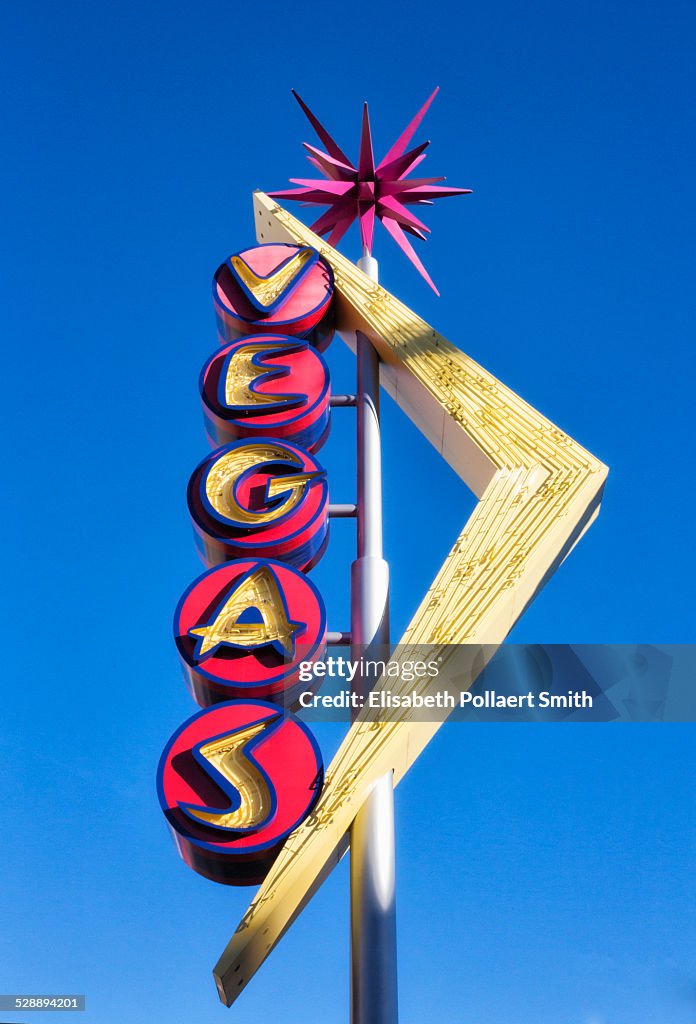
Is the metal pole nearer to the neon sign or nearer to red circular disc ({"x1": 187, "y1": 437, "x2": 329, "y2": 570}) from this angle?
the neon sign

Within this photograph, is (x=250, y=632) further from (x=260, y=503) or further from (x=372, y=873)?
(x=372, y=873)

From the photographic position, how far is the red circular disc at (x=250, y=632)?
860cm

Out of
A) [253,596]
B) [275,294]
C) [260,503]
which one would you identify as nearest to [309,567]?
[260,503]

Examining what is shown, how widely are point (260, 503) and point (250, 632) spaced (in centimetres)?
163

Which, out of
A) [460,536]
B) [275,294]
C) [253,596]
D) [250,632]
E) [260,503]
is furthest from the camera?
[275,294]

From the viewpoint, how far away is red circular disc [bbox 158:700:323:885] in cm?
762

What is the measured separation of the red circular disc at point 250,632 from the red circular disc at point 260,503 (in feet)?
1.58

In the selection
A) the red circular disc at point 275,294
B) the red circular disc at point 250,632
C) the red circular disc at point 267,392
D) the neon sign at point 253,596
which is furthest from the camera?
the red circular disc at point 275,294

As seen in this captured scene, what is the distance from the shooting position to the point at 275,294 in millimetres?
12914

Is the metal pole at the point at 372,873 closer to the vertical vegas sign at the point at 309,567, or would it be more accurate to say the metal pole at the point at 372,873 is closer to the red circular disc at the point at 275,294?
the vertical vegas sign at the point at 309,567

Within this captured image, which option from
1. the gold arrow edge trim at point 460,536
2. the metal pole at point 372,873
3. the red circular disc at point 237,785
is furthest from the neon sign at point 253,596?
the metal pole at point 372,873

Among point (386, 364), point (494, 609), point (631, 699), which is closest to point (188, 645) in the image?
point (494, 609)

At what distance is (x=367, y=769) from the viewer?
25.9ft

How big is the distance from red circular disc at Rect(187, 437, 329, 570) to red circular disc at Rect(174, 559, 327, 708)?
480 millimetres
